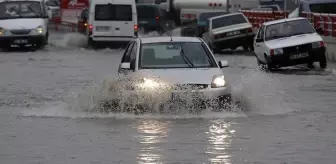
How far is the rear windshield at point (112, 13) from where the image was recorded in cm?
3716

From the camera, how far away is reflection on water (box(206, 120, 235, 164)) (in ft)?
34.3

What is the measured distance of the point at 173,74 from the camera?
1482 centimetres

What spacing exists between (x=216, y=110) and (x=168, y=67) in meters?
1.08

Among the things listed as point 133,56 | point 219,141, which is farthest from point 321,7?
point 219,141

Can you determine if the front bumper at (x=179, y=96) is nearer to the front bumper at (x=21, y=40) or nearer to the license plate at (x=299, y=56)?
the license plate at (x=299, y=56)

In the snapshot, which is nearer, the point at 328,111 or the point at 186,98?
the point at 186,98

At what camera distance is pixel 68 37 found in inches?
1684

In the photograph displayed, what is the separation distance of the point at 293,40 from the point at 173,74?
11.7 metres

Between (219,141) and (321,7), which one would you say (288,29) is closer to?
(321,7)

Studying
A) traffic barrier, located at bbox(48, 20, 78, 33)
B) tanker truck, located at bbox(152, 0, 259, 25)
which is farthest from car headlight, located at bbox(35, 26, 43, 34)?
tanker truck, located at bbox(152, 0, 259, 25)

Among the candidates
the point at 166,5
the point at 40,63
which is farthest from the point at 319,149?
the point at 166,5

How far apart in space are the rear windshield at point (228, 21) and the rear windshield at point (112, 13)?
3.27m

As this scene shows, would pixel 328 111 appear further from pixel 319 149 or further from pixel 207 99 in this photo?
pixel 319 149

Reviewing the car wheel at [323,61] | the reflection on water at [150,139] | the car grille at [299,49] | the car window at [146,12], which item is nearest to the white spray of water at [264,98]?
the reflection on water at [150,139]
